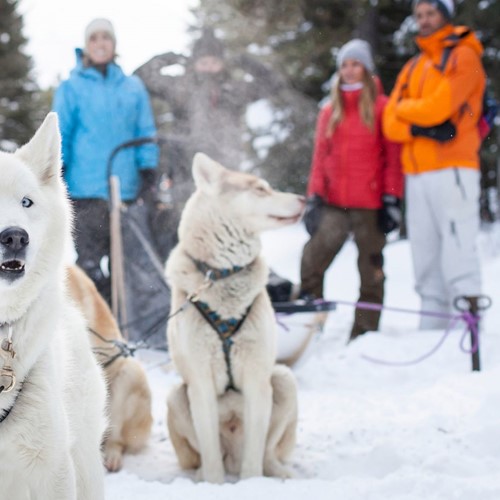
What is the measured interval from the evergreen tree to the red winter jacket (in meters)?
12.4

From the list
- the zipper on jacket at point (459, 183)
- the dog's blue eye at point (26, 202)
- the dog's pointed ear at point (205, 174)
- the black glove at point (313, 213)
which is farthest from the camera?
the black glove at point (313, 213)

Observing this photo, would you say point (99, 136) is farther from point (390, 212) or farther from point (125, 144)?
point (390, 212)

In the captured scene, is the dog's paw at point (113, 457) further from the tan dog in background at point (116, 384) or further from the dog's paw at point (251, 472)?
the dog's paw at point (251, 472)

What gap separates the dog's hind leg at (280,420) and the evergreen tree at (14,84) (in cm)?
1428

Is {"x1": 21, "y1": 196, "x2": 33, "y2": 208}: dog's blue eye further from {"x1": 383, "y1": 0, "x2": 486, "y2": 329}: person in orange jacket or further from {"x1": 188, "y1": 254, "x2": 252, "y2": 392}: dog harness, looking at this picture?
{"x1": 383, "y1": 0, "x2": 486, "y2": 329}: person in orange jacket

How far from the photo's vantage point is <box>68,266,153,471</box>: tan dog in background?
2.80 metres

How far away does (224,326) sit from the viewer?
104 inches

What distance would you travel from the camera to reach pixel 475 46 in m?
4.67

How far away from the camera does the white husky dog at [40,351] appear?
4.44ft

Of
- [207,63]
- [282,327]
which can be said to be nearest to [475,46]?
[207,63]

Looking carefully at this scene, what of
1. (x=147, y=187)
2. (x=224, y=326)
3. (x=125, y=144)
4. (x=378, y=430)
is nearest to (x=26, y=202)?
(x=224, y=326)

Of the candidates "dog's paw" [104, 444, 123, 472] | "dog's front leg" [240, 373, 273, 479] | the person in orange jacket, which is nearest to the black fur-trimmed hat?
the person in orange jacket

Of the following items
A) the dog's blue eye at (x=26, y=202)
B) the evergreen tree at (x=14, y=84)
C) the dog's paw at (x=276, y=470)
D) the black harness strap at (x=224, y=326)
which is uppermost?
the evergreen tree at (x=14, y=84)

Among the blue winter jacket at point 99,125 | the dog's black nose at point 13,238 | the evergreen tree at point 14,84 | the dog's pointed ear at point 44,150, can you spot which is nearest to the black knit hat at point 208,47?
the blue winter jacket at point 99,125
